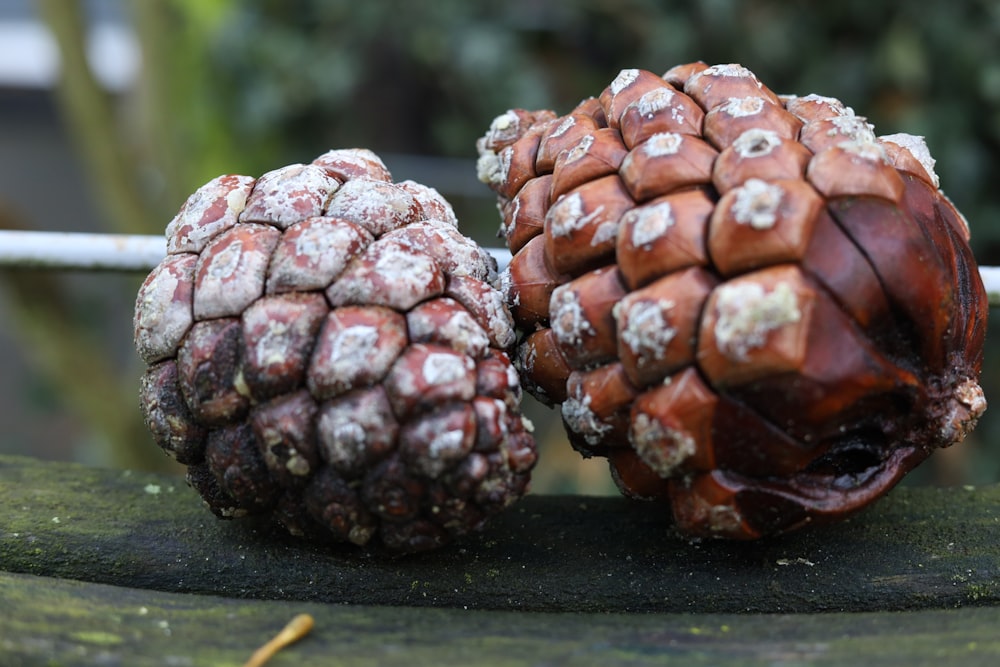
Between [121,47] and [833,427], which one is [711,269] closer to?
[833,427]

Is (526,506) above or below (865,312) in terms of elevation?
below

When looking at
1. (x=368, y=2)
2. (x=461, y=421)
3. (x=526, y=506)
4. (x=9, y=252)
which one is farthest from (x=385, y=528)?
(x=368, y=2)

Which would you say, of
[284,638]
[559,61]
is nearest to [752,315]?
[284,638]

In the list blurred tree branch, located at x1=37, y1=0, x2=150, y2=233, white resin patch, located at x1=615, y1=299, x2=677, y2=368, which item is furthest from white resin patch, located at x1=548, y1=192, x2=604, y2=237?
blurred tree branch, located at x1=37, y1=0, x2=150, y2=233

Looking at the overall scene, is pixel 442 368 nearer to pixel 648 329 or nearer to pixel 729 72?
pixel 648 329

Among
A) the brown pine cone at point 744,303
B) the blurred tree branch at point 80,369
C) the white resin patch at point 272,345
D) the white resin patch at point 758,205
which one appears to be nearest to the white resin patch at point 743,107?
the brown pine cone at point 744,303

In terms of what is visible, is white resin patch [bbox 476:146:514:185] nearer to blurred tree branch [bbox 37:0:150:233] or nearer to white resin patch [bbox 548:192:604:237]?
white resin patch [bbox 548:192:604:237]
